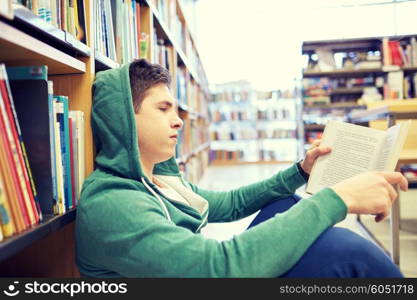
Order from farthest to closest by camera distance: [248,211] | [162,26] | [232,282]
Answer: [162,26], [248,211], [232,282]

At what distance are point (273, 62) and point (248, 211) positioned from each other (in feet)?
21.5

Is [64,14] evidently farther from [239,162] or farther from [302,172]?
[239,162]

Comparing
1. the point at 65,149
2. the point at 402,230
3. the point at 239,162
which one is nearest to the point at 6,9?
the point at 65,149

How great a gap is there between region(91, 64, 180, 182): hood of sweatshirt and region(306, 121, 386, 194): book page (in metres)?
0.54

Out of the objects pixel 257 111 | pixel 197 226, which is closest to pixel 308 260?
pixel 197 226

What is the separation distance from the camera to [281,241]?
2.11 feet

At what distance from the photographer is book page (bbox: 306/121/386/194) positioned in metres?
1.00

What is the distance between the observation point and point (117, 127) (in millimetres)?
846

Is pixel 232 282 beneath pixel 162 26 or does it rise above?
beneath

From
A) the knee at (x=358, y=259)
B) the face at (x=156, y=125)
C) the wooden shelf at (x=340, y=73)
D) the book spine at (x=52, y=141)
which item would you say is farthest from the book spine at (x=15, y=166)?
the wooden shelf at (x=340, y=73)

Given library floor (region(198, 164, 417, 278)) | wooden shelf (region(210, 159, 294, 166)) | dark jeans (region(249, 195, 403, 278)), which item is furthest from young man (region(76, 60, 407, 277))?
wooden shelf (region(210, 159, 294, 166))

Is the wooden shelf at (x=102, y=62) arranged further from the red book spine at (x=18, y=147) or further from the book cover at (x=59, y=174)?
the red book spine at (x=18, y=147)

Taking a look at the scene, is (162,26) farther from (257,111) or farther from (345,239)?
(257,111)

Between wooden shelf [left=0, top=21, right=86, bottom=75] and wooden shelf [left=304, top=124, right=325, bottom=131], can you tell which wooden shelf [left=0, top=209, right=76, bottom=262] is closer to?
wooden shelf [left=0, top=21, right=86, bottom=75]
